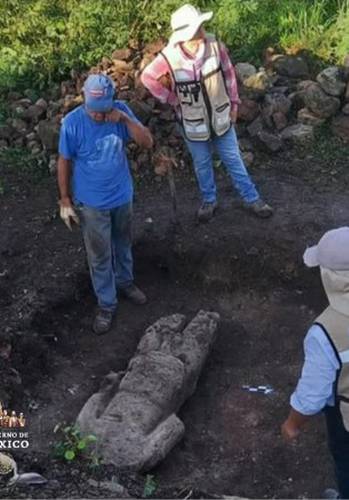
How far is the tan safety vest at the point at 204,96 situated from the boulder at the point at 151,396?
146 cm

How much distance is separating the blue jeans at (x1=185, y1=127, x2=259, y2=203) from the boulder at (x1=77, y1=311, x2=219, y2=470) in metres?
1.30

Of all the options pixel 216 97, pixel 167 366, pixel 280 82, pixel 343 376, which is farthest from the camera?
pixel 280 82

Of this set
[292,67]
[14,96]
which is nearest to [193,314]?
[292,67]

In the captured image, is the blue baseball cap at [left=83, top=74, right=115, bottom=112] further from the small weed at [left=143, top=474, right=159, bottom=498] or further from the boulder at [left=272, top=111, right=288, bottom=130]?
the boulder at [left=272, top=111, right=288, bottom=130]

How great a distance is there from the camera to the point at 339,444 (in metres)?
4.04

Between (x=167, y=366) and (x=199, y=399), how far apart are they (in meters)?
0.41

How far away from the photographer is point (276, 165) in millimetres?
7352

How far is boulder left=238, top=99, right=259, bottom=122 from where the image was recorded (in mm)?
7477

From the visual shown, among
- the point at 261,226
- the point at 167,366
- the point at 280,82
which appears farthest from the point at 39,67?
the point at 167,366

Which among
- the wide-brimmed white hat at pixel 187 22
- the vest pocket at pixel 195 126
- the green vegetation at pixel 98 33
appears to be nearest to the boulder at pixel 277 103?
the green vegetation at pixel 98 33

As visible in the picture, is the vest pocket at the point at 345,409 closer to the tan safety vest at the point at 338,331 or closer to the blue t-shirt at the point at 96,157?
the tan safety vest at the point at 338,331

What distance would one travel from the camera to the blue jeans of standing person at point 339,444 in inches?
155

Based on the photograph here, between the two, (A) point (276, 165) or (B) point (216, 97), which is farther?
(A) point (276, 165)

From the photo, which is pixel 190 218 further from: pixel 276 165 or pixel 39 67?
pixel 39 67
